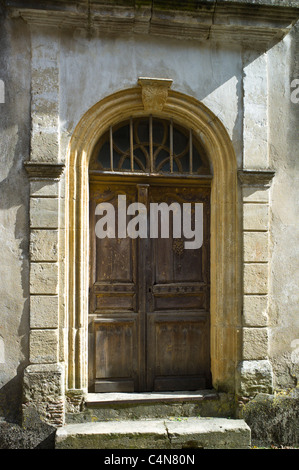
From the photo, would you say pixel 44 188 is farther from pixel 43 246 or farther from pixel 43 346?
pixel 43 346

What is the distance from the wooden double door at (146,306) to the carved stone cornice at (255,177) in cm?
60

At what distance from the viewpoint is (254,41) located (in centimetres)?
413

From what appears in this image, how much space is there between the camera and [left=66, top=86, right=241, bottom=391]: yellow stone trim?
3.90 m

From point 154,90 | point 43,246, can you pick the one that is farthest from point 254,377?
point 154,90

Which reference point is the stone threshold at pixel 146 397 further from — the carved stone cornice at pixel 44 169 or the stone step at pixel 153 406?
the carved stone cornice at pixel 44 169

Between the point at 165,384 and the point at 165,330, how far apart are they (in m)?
0.61

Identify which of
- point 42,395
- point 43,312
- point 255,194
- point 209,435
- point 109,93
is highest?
point 109,93

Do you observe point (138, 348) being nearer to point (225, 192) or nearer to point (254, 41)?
point (225, 192)

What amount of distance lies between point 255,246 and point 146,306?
4.69 ft

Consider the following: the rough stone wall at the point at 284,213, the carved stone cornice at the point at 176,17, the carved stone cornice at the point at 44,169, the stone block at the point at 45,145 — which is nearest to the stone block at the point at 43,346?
the carved stone cornice at the point at 44,169

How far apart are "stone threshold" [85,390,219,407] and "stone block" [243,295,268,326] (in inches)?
36.0

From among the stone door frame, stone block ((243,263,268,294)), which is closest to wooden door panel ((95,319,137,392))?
the stone door frame

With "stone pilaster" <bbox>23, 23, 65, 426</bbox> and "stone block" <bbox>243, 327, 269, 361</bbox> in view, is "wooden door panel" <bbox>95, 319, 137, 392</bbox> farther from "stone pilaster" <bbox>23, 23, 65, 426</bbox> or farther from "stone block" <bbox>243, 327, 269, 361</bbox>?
"stone block" <bbox>243, 327, 269, 361</bbox>

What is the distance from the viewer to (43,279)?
380cm
